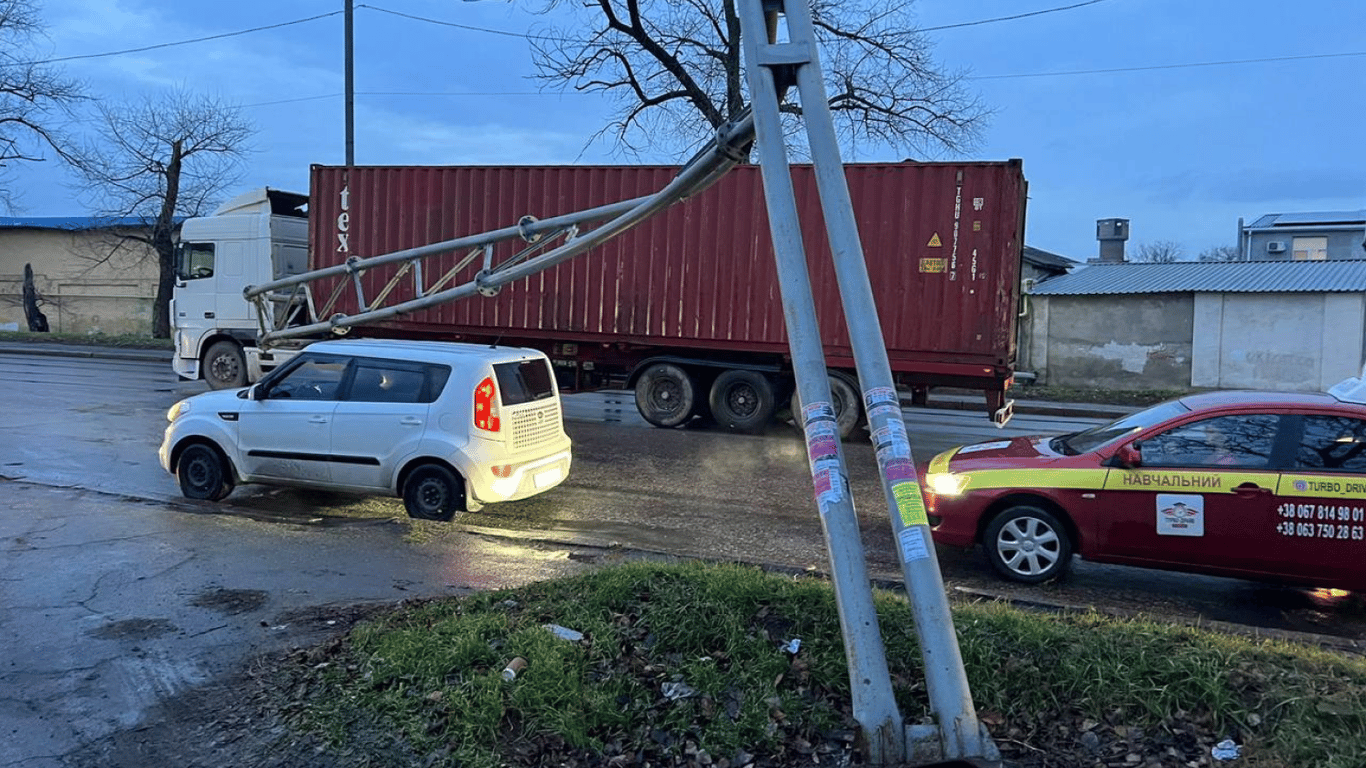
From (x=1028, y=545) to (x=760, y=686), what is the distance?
11.5ft

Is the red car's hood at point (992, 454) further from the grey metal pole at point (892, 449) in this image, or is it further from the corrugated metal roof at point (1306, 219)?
the corrugated metal roof at point (1306, 219)

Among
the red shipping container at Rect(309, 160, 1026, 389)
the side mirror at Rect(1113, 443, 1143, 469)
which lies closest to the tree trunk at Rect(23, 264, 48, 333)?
the red shipping container at Rect(309, 160, 1026, 389)

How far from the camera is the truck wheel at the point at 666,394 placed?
588 inches

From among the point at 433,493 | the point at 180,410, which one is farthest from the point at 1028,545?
the point at 180,410

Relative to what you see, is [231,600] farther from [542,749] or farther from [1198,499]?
[1198,499]

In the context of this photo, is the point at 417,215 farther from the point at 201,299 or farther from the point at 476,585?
the point at 476,585

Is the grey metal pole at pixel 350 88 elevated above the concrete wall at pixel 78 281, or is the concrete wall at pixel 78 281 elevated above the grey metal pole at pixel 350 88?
the grey metal pole at pixel 350 88

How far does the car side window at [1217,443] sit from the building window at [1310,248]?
167ft

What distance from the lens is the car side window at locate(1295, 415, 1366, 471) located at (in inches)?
254

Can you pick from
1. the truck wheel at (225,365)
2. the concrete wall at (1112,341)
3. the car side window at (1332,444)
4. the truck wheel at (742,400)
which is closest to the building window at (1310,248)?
the concrete wall at (1112,341)

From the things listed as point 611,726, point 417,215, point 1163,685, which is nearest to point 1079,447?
point 1163,685

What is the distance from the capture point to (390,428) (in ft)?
28.0

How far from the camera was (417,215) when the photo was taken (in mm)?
16172

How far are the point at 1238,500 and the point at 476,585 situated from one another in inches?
186
